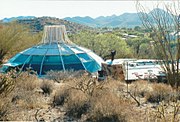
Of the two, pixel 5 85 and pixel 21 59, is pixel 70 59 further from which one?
pixel 5 85

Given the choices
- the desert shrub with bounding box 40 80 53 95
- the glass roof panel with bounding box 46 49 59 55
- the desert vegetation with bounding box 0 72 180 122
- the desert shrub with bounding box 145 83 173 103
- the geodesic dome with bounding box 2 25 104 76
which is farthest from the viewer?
the glass roof panel with bounding box 46 49 59 55

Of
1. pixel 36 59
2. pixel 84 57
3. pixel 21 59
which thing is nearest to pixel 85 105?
pixel 36 59

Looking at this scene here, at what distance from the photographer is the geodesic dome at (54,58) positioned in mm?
28891

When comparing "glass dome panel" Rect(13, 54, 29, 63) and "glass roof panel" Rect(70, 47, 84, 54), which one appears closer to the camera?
"glass dome panel" Rect(13, 54, 29, 63)

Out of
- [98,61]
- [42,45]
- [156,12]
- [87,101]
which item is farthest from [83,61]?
[87,101]

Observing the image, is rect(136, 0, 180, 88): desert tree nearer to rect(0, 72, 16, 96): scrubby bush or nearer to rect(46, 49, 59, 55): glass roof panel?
rect(0, 72, 16, 96): scrubby bush

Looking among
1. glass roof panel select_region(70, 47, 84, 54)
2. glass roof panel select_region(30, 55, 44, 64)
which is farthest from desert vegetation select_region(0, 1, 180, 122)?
glass roof panel select_region(70, 47, 84, 54)

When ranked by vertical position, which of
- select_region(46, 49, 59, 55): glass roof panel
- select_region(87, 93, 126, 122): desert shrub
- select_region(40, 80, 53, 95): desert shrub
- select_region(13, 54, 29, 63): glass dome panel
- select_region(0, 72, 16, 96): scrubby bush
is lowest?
select_region(13, 54, 29, 63): glass dome panel

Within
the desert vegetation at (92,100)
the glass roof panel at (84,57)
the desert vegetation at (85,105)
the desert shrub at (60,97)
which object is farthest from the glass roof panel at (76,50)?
the desert shrub at (60,97)

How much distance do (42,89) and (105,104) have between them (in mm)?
5605

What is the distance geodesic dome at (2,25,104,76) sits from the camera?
94.8 ft

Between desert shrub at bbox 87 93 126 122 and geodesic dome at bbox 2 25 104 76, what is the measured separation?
1905 centimetres

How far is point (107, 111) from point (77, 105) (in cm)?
134

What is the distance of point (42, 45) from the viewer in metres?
32.8
